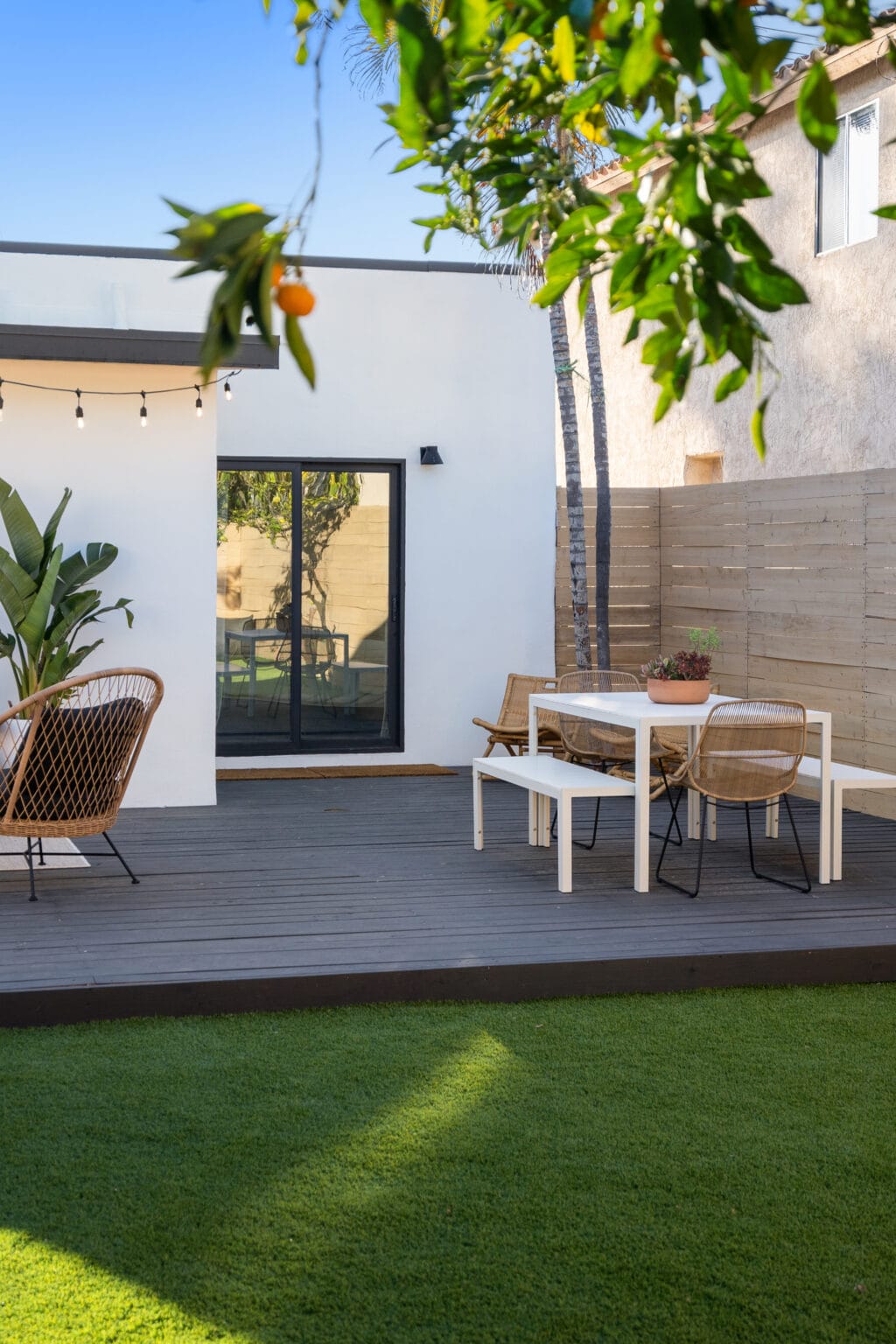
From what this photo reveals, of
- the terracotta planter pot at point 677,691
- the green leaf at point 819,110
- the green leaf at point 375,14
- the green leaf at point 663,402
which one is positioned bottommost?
the terracotta planter pot at point 677,691

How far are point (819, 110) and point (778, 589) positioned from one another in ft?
26.3

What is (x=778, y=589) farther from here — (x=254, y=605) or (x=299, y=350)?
(x=299, y=350)

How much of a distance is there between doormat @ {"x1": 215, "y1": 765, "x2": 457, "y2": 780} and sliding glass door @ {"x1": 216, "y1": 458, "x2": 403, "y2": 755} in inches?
7.3

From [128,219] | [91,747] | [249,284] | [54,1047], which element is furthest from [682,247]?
[128,219]

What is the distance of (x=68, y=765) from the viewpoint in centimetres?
563

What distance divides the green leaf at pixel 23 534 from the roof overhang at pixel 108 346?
849 mm

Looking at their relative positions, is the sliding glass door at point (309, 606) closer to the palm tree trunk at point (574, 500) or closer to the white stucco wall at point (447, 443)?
the white stucco wall at point (447, 443)

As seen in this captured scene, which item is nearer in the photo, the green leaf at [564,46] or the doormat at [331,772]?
the green leaf at [564,46]

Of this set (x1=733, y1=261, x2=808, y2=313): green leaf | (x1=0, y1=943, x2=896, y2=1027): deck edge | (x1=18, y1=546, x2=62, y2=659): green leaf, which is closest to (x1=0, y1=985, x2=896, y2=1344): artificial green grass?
(x1=0, y1=943, x2=896, y2=1027): deck edge

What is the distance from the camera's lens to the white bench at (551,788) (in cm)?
596

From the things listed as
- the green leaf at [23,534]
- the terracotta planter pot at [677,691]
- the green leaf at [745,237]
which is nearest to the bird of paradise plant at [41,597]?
the green leaf at [23,534]

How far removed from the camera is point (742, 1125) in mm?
3682

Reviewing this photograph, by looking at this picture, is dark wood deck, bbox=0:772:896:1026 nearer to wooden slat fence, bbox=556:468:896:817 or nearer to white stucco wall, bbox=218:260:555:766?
wooden slat fence, bbox=556:468:896:817

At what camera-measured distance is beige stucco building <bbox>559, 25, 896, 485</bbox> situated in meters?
11.4
